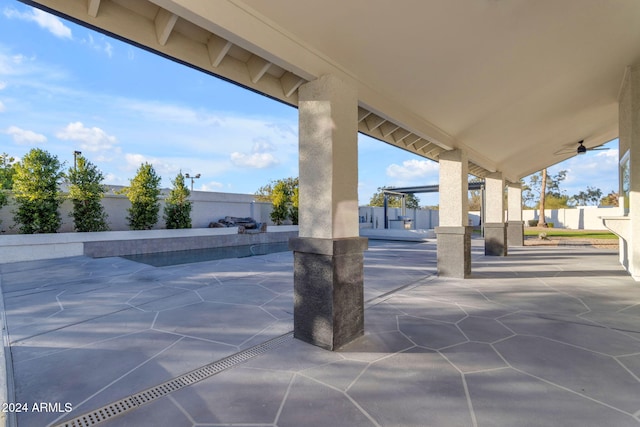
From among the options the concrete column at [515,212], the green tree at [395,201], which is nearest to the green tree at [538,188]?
the green tree at [395,201]

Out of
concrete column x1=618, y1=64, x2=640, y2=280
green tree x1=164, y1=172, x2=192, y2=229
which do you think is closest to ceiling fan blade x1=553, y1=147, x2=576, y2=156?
concrete column x1=618, y1=64, x2=640, y2=280

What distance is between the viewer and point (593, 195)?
50188mm

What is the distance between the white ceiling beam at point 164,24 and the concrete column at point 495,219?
34.7ft

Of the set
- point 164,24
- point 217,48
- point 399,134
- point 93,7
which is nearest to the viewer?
point 93,7

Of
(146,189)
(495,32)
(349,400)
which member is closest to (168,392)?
(349,400)

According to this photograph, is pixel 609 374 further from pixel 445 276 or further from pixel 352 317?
pixel 445 276

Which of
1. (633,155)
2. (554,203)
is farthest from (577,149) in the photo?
(554,203)

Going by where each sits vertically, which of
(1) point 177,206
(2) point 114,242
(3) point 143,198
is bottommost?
(2) point 114,242

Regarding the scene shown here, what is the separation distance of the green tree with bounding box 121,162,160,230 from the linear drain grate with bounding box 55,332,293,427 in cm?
1126

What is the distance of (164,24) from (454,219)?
6000mm

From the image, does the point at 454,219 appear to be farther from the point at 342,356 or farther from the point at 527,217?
the point at 527,217

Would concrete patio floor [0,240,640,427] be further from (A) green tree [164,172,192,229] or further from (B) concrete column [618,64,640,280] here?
(A) green tree [164,172,192,229]

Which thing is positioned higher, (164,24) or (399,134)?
(399,134)

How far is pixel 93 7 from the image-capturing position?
2.03m
